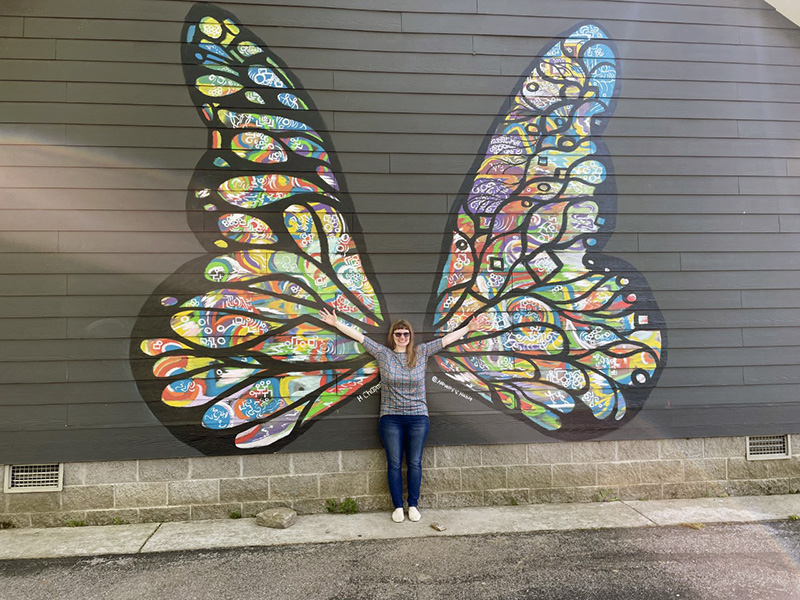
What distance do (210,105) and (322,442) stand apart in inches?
111

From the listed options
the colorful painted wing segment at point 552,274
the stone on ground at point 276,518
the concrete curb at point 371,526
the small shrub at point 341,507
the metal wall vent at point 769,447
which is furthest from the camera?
the metal wall vent at point 769,447

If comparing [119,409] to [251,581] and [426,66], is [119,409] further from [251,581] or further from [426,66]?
[426,66]

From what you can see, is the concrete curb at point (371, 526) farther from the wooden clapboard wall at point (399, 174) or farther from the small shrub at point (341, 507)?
the wooden clapboard wall at point (399, 174)

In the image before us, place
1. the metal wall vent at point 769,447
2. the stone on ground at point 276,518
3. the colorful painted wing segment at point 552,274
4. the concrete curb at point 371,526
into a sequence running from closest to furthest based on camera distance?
the concrete curb at point 371,526
the stone on ground at point 276,518
the colorful painted wing segment at point 552,274
the metal wall vent at point 769,447

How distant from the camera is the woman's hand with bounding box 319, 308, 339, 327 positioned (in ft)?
12.9

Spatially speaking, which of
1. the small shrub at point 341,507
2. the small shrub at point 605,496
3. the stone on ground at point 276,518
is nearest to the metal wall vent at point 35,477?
the stone on ground at point 276,518

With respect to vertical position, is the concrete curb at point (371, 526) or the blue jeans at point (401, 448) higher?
the blue jeans at point (401, 448)

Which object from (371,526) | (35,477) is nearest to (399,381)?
(371,526)

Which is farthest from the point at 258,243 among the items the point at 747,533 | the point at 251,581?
the point at 747,533

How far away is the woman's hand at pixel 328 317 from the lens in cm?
394

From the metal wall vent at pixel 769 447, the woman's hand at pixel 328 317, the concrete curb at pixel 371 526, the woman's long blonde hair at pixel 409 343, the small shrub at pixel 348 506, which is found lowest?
the concrete curb at pixel 371 526

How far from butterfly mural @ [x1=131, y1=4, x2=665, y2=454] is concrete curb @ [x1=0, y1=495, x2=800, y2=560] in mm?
614

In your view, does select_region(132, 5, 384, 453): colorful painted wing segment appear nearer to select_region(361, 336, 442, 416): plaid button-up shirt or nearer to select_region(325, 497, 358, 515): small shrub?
select_region(361, 336, 442, 416): plaid button-up shirt

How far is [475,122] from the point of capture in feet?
13.8
